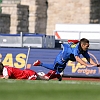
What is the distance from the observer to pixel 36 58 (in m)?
24.2

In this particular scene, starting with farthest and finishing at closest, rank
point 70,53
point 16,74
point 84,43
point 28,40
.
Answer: point 28,40 < point 70,53 < point 84,43 < point 16,74

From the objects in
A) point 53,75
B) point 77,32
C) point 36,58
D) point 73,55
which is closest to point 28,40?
point 77,32

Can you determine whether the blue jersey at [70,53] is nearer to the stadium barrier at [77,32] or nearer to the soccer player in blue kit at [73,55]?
the soccer player in blue kit at [73,55]

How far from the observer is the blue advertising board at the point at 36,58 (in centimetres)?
2392

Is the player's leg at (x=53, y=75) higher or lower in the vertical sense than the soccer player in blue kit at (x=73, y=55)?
lower

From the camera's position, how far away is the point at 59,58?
18719 mm

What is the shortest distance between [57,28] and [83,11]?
5.68 m

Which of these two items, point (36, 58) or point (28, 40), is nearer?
point (36, 58)

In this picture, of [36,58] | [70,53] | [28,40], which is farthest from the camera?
[28,40]

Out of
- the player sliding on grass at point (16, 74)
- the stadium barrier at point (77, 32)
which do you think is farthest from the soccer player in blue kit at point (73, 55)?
the stadium barrier at point (77, 32)

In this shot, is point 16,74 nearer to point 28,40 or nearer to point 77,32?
point 28,40

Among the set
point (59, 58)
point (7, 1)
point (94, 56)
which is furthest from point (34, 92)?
point (7, 1)

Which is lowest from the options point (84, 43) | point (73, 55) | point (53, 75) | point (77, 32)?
point (53, 75)

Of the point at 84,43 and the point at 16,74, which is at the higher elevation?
the point at 84,43
